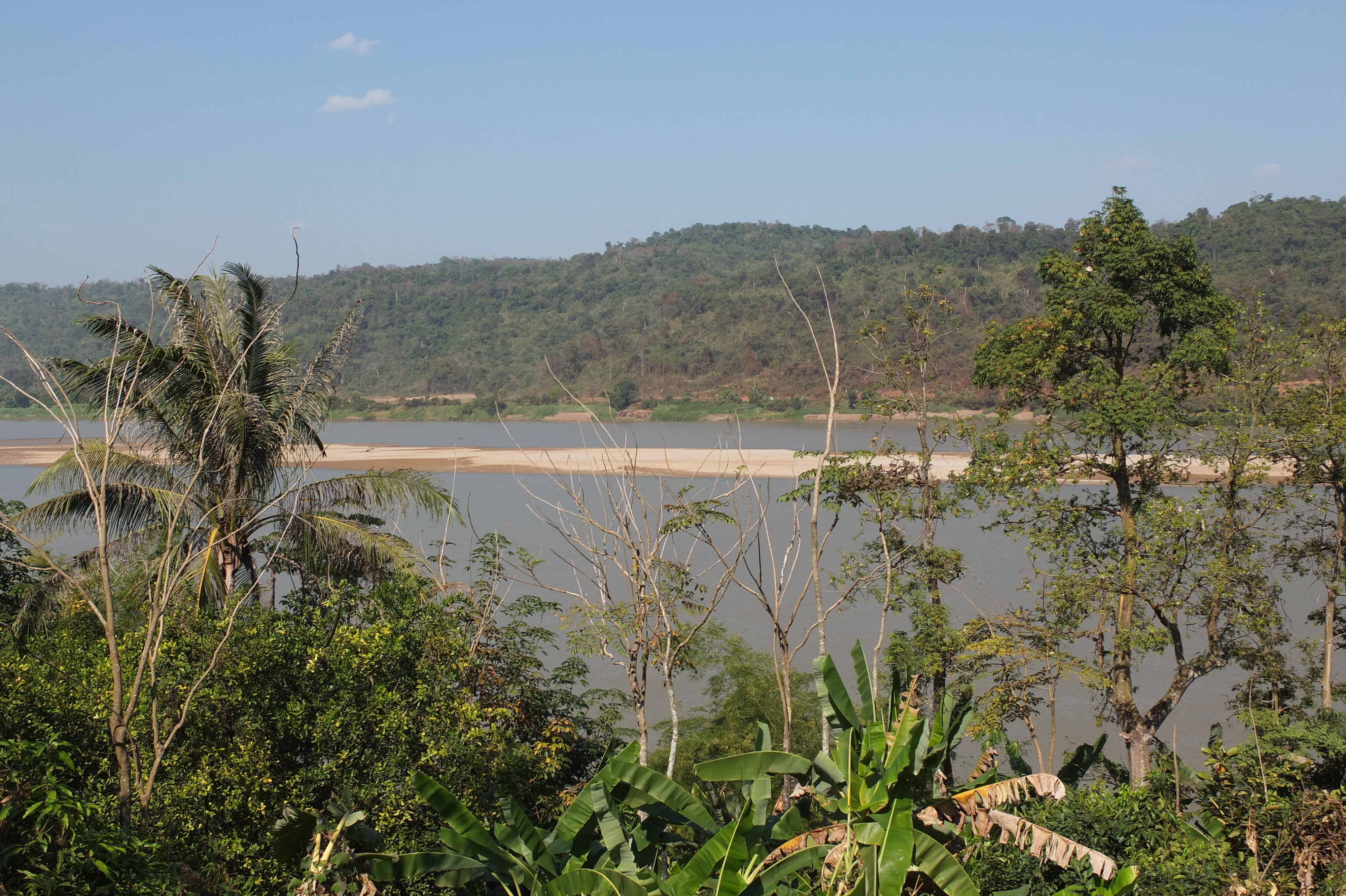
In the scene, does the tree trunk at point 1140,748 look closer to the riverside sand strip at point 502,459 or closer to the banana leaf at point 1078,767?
the banana leaf at point 1078,767

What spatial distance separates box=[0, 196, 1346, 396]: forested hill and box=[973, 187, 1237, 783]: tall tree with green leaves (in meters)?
32.4

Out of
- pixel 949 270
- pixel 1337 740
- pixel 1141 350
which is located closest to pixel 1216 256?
pixel 949 270

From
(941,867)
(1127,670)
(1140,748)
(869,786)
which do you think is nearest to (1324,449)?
(1127,670)

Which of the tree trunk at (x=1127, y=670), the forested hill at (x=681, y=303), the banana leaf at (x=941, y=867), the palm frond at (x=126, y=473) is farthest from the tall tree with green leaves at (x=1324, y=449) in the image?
the forested hill at (x=681, y=303)

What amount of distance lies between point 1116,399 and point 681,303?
7070cm

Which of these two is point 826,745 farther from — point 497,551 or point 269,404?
point 269,404

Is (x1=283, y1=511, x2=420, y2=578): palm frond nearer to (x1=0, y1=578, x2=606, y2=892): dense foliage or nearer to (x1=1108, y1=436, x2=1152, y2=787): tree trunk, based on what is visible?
(x1=0, y1=578, x2=606, y2=892): dense foliage

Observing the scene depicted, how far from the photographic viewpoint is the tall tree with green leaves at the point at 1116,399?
33.6 ft

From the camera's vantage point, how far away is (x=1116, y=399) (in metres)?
10.3

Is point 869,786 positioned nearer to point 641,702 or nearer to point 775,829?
point 775,829

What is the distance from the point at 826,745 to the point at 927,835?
5.49 feet

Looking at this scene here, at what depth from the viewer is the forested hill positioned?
57.5m

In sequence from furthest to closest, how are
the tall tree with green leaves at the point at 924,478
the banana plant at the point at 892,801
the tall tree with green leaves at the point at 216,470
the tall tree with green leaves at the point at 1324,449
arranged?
the tall tree with green leaves at the point at 924,478
the tall tree with green leaves at the point at 1324,449
the tall tree with green leaves at the point at 216,470
the banana plant at the point at 892,801

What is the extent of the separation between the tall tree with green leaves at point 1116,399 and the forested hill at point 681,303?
32450 mm
